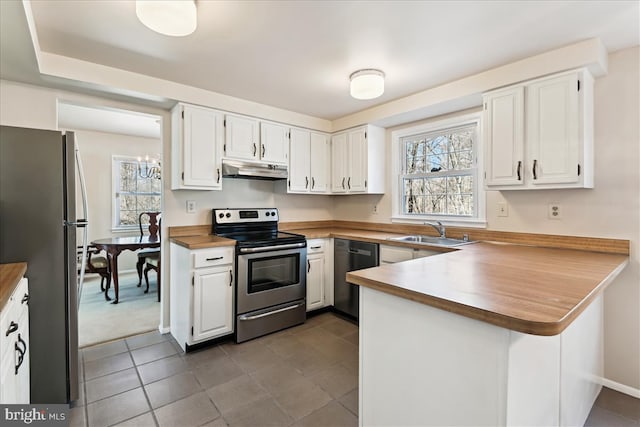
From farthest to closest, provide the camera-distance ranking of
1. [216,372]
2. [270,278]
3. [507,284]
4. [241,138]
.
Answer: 1. [241,138]
2. [270,278]
3. [216,372]
4. [507,284]

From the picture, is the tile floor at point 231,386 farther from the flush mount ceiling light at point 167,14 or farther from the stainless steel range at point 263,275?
the flush mount ceiling light at point 167,14

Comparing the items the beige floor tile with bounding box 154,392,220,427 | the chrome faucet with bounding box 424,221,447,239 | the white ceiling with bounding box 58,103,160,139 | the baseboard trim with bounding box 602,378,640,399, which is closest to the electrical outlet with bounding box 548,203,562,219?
the chrome faucet with bounding box 424,221,447,239

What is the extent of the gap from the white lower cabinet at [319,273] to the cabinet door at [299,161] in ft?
2.36

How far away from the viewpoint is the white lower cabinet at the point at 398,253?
266 cm

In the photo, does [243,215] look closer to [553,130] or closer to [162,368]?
[162,368]

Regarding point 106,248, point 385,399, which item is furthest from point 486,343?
point 106,248

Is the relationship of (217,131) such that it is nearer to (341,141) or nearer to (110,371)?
(341,141)

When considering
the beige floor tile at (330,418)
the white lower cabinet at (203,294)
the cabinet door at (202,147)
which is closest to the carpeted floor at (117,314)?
the white lower cabinet at (203,294)

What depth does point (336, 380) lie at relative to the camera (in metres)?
2.17

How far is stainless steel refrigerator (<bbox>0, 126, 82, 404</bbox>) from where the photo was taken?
162 centimetres

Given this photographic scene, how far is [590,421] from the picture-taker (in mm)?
1773

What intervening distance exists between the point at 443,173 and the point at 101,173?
5210mm

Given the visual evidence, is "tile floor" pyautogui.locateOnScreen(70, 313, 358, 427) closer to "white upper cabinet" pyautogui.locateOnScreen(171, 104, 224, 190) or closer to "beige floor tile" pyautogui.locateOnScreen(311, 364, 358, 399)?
"beige floor tile" pyautogui.locateOnScreen(311, 364, 358, 399)

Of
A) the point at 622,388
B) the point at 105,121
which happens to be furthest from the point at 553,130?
the point at 105,121
